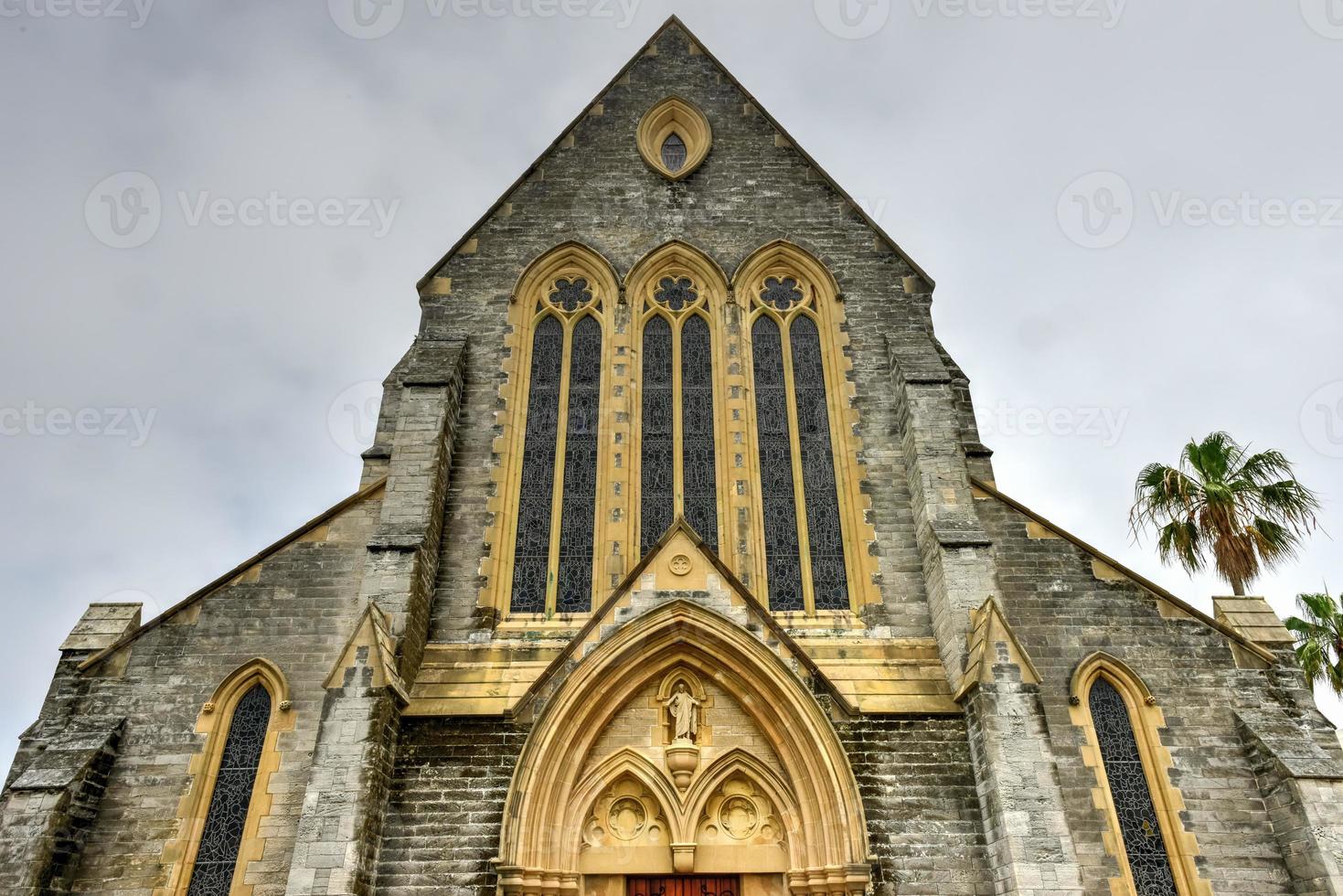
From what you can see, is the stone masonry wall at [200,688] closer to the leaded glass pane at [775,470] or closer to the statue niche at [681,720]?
the statue niche at [681,720]

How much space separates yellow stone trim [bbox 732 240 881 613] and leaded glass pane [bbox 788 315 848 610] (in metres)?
0.08

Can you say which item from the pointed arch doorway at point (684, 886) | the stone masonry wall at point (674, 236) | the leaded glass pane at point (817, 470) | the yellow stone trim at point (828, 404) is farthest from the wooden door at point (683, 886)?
the stone masonry wall at point (674, 236)

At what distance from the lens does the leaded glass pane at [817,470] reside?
1180 cm

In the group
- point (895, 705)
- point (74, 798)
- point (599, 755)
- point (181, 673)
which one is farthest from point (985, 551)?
point (74, 798)

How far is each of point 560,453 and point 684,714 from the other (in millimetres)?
4245

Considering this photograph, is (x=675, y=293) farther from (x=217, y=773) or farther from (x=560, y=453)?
(x=217, y=773)

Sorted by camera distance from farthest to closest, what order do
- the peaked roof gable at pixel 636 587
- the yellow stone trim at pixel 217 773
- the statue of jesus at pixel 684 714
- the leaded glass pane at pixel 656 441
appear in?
the leaded glass pane at pixel 656 441, the statue of jesus at pixel 684 714, the peaked roof gable at pixel 636 587, the yellow stone trim at pixel 217 773

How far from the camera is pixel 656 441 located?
12.9 m

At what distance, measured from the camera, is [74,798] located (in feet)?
31.5

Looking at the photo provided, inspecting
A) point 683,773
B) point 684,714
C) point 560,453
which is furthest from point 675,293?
point 683,773

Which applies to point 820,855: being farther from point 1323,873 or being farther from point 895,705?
point 1323,873

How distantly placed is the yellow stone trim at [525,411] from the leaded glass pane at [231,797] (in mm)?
3021

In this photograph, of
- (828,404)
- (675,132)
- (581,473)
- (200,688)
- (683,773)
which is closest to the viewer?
(683,773)

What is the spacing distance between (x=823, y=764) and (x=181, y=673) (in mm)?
7899
